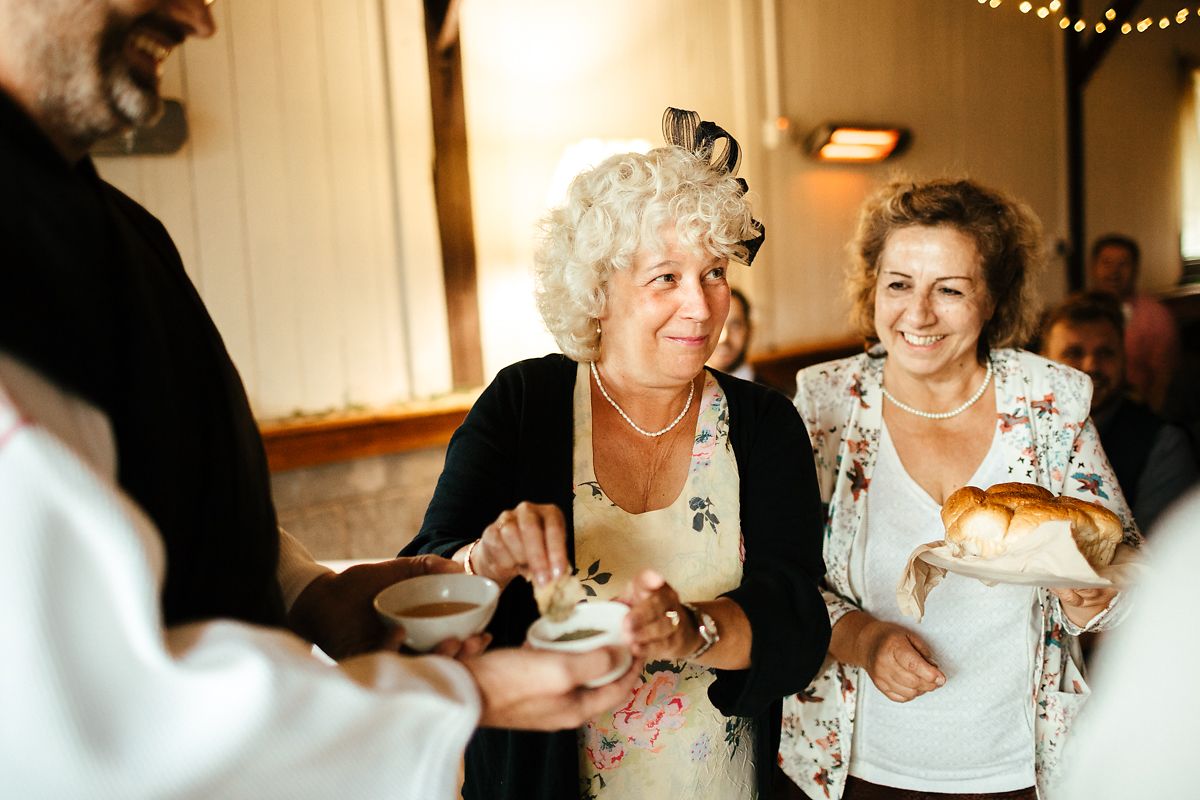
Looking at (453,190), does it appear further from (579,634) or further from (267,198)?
(579,634)

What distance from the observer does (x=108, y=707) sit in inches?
24.0

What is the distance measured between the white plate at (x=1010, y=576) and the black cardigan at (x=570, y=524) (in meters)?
0.23

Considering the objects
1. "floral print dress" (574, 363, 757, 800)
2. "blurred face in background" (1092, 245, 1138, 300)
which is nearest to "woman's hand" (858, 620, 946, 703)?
"floral print dress" (574, 363, 757, 800)

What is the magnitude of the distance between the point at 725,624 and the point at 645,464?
0.37 metres

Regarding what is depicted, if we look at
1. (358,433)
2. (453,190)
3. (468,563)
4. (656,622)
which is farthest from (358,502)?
(656,622)

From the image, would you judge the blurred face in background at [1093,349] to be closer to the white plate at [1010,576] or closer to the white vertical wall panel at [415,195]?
the white plate at [1010,576]

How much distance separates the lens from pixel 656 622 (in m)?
1.09

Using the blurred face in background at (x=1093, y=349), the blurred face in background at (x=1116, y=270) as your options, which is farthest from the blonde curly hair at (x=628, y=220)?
the blurred face in background at (x=1116, y=270)

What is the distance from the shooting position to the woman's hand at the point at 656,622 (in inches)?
41.4

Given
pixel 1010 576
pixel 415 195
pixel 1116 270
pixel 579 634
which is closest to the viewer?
pixel 579 634

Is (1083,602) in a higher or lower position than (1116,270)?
lower

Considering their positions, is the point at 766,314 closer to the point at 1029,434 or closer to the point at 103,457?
the point at 1029,434

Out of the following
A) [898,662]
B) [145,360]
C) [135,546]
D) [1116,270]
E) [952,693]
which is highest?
[1116,270]

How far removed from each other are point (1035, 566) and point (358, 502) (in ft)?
9.71
